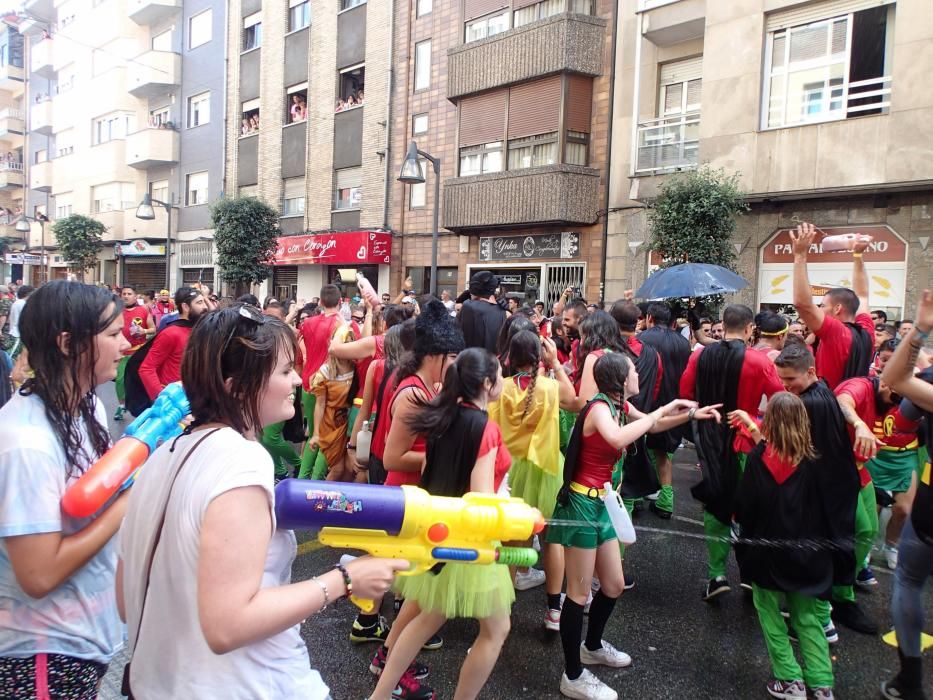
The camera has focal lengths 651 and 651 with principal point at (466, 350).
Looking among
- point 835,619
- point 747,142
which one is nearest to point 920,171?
point 747,142

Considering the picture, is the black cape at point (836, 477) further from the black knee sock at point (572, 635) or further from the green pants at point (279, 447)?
the green pants at point (279, 447)

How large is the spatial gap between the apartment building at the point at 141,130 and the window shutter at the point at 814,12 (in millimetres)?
19738

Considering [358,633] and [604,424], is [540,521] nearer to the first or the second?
[604,424]

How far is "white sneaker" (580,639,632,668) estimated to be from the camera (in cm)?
343

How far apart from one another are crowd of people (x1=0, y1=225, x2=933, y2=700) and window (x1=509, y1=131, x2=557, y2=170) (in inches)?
374

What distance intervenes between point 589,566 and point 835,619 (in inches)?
75.6

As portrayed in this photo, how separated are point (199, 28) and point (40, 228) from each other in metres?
17.1

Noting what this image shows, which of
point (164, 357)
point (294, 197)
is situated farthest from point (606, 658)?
point (294, 197)

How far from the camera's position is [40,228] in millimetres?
35781

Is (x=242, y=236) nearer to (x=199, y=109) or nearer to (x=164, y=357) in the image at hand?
(x=199, y=109)

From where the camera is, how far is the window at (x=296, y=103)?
22047 mm

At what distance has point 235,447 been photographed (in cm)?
137

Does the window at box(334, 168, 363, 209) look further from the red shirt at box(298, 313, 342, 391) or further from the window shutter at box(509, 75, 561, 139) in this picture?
the red shirt at box(298, 313, 342, 391)

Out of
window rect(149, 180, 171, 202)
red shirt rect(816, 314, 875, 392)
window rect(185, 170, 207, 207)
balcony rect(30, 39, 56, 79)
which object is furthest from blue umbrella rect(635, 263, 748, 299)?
balcony rect(30, 39, 56, 79)
